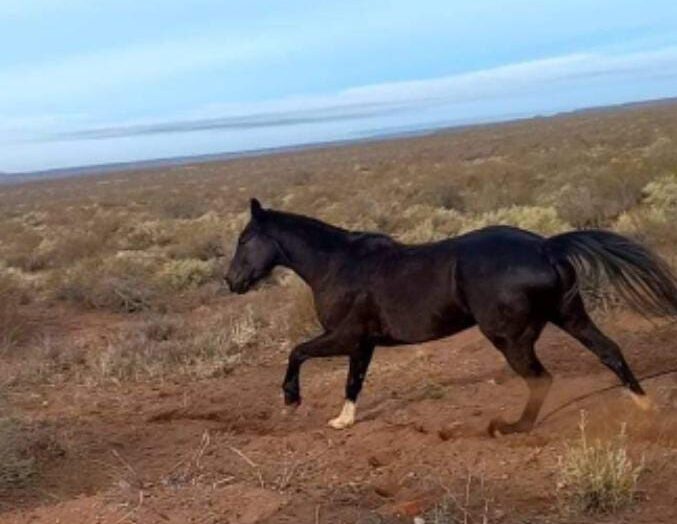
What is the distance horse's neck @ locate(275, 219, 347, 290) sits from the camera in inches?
305

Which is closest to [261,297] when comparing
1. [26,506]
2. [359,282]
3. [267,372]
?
[267,372]

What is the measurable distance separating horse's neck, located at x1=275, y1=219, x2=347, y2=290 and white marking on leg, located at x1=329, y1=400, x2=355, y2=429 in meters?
0.92

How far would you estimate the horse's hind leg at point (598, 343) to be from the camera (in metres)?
6.70

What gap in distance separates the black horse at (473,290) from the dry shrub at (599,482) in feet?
4.26

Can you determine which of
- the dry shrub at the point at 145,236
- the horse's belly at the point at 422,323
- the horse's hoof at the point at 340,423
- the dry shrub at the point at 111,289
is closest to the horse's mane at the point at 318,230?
the horse's belly at the point at 422,323

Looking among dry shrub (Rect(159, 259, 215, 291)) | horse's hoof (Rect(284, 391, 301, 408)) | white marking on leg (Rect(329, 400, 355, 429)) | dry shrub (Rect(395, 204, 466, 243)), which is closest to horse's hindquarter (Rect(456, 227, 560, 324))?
white marking on leg (Rect(329, 400, 355, 429))

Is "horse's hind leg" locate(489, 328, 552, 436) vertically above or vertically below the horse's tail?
below

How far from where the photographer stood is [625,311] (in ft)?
33.4

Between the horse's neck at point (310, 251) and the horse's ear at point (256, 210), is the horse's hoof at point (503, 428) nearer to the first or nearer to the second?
Result: the horse's neck at point (310, 251)

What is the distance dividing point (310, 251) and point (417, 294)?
3.67ft

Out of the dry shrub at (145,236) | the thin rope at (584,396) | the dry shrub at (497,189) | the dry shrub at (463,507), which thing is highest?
the dry shrub at (463,507)

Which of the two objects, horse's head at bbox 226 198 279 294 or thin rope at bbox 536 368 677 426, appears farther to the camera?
horse's head at bbox 226 198 279 294

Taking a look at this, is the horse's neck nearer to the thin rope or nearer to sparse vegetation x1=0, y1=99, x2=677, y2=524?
sparse vegetation x1=0, y1=99, x2=677, y2=524

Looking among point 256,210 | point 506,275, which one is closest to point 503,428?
point 506,275
